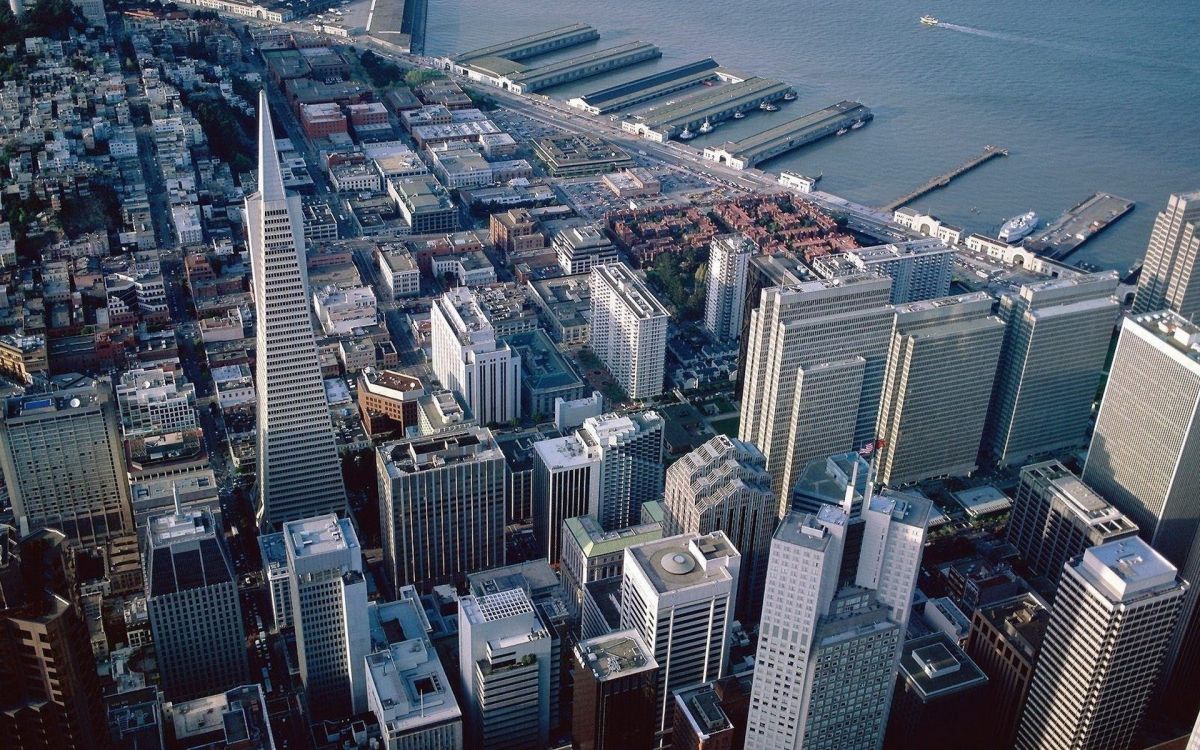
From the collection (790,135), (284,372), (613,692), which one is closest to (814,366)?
(613,692)

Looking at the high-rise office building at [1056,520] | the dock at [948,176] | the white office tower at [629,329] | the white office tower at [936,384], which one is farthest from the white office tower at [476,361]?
the dock at [948,176]

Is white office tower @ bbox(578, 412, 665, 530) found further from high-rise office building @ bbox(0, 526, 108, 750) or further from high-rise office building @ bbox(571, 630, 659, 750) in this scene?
high-rise office building @ bbox(0, 526, 108, 750)

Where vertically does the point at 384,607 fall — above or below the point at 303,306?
below

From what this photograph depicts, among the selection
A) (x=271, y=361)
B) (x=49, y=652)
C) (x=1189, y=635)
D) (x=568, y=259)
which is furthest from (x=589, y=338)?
(x=49, y=652)

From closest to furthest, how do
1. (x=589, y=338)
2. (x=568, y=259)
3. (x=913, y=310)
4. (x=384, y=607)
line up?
1. (x=384, y=607)
2. (x=913, y=310)
3. (x=589, y=338)
4. (x=568, y=259)

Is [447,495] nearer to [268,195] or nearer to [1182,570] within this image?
[268,195]

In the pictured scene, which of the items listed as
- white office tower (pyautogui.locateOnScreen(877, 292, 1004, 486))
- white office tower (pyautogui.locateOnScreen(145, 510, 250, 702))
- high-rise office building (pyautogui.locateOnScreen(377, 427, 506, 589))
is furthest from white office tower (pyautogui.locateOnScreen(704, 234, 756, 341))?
white office tower (pyautogui.locateOnScreen(145, 510, 250, 702))
